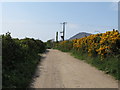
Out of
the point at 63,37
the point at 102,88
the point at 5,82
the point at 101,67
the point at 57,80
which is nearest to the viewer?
the point at 5,82

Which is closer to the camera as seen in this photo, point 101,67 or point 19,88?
point 19,88

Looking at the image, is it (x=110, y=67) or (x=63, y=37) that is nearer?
(x=110, y=67)

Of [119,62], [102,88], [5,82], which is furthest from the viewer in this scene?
[119,62]

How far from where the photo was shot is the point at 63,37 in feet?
181

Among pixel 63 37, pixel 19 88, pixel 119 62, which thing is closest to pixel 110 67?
pixel 119 62

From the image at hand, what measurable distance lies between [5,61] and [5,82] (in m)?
1.79

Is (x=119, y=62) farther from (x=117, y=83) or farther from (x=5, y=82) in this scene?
(x=5, y=82)

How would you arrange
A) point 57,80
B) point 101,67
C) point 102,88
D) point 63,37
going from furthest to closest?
1. point 63,37
2. point 101,67
3. point 57,80
4. point 102,88

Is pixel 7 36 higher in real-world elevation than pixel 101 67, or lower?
higher

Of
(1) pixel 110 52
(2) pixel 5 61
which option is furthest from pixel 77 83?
(1) pixel 110 52

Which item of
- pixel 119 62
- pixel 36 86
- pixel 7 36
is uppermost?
pixel 7 36

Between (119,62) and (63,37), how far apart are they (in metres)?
47.3

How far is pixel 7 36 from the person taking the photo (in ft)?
27.7

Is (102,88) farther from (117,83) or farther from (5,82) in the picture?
(5,82)
